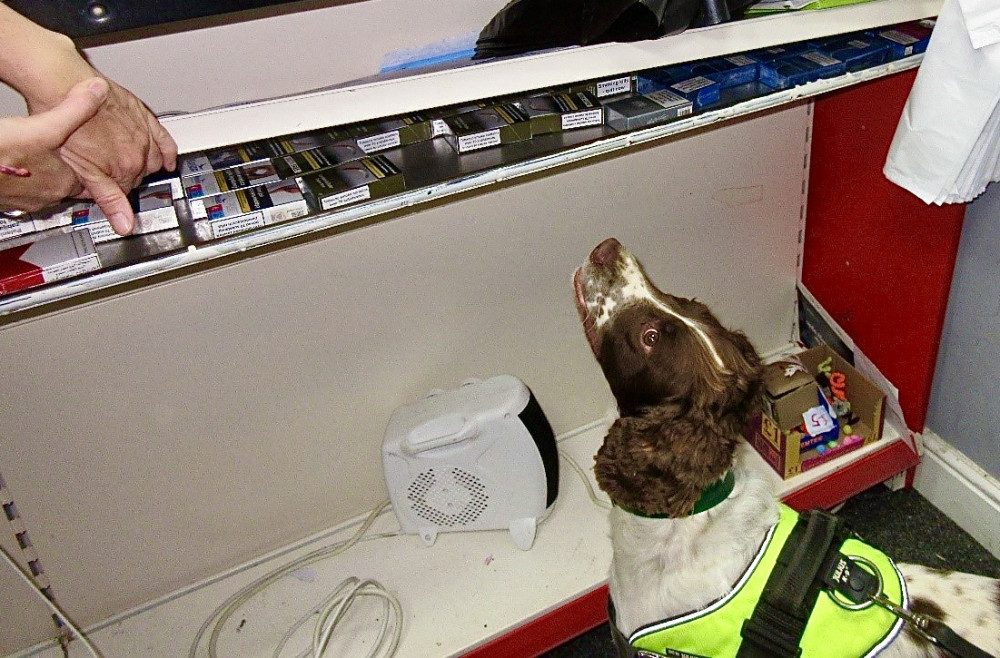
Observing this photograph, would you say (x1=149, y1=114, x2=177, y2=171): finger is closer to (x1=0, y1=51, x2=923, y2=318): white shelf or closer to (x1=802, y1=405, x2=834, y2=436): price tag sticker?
(x1=0, y1=51, x2=923, y2=318): white shelf

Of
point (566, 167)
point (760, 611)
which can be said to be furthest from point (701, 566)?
point (566, 167)

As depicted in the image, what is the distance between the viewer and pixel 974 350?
5.49 feet

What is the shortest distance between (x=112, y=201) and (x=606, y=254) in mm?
799

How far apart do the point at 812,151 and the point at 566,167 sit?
0.67m

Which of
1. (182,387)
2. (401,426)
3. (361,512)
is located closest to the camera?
(182,387)

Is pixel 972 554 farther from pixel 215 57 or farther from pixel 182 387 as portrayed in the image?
pixel 215 57

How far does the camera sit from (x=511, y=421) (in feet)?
5.10

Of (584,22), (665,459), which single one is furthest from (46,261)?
(665,459)

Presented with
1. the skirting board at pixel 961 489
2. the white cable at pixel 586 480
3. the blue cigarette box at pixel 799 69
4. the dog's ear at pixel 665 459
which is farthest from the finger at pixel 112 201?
the skirting board at pixel 961 489

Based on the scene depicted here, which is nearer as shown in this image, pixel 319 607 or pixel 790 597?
pixel 790 597

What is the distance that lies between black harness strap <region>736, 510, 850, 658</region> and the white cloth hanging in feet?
1.93

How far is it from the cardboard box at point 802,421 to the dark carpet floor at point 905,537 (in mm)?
197

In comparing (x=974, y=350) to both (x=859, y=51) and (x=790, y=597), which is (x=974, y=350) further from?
(x=790, y=597)

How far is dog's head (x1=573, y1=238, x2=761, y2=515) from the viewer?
3.76ft
